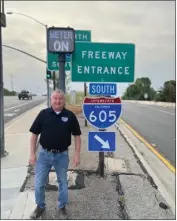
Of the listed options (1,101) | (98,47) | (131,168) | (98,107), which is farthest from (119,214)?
(1,101)

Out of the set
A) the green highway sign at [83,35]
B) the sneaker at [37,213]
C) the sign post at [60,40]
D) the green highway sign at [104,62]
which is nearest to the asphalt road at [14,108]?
the green highway sign at [83,35]

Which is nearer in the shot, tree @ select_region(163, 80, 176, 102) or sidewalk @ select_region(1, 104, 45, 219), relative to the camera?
sidewalk @ select_region(1, 104, 45, 219)

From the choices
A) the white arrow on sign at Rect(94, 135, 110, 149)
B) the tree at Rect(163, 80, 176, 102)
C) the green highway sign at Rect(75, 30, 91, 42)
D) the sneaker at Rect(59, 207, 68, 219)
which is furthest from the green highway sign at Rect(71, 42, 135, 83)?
the tree at Rect(163, 80, 176, 102)

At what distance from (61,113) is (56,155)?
53 cm

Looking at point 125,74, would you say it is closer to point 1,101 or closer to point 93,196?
point 93,196

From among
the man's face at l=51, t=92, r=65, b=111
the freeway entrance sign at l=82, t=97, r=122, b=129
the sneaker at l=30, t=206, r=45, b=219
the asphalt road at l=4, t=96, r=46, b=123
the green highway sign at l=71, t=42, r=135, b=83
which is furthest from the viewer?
the asphalt road at l=4, t=96, r=46, b=123

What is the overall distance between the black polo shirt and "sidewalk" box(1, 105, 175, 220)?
941 mm

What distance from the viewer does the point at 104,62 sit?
6336 mm

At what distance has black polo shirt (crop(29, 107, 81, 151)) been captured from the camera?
14.4ft

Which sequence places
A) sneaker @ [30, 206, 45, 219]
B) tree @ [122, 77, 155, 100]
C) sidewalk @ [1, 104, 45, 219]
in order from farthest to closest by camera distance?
tree @ [122, 77, 155, 100] → sidewalk @ [1, 104, 45, 219] → sneaker @ [30, 206, 45, 219]

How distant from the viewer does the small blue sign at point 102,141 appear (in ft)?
20.3

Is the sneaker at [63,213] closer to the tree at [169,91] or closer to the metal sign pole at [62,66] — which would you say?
the metal sign pole at [62,66]

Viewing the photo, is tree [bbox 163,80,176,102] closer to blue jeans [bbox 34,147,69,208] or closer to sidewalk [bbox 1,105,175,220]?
sidewalk [bbox 1,105,175,220]

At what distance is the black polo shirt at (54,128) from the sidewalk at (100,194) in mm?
941
